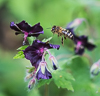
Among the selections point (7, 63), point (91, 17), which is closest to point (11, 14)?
point (7, 63)

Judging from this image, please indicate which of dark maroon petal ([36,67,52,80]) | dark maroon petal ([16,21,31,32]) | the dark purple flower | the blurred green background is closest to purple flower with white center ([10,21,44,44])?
dark maroon petal ([16,21,31,32])

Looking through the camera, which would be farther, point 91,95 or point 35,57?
point 91,95

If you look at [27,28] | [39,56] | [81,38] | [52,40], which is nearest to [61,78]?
[39,56]

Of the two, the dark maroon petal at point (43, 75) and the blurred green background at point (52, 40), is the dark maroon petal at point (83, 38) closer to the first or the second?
the blurred green background at point (52, 40)

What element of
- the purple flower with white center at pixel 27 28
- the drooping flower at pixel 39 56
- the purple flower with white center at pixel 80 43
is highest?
the purple flower with white center at pixel 80 43

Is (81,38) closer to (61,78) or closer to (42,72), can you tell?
(61,78)

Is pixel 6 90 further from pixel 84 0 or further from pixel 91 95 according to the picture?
pixel 84 0

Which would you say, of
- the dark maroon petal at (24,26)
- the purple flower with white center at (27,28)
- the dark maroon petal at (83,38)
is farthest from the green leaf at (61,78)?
the dark maroon petal at (83,38)
